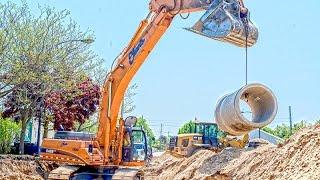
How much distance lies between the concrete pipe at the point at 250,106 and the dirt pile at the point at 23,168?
8.04 meters

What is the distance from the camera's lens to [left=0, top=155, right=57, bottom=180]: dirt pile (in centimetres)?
1803

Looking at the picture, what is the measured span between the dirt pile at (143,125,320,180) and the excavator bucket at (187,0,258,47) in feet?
7.61

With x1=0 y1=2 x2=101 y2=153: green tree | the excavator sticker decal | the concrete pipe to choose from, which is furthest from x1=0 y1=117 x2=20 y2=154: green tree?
the concrete pipe

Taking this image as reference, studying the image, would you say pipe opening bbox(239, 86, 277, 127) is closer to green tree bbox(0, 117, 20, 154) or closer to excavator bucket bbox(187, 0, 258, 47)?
excavator bucket bbox(187, 0, 258, 47)

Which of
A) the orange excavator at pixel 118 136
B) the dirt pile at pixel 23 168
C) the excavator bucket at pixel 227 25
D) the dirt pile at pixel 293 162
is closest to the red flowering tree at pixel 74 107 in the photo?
the dirt pile at pixel 23 168

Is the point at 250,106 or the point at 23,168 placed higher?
the point at 250,106

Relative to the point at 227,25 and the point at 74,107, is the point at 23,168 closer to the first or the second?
the point at 227,25

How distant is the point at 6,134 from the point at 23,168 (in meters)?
4.76

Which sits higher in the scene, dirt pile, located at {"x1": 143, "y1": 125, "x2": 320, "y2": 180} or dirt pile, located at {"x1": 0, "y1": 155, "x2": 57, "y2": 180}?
dirt pile, located at {"x1": 143, "y1": 125, "x2": 320, "y2": 180}

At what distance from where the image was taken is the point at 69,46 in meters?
21.4

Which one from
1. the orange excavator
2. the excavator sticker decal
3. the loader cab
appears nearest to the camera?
the orange excavator

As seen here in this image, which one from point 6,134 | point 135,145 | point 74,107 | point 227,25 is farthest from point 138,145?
point 74,107

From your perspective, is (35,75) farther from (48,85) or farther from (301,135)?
(301,135)

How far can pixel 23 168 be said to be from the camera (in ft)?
61.3
